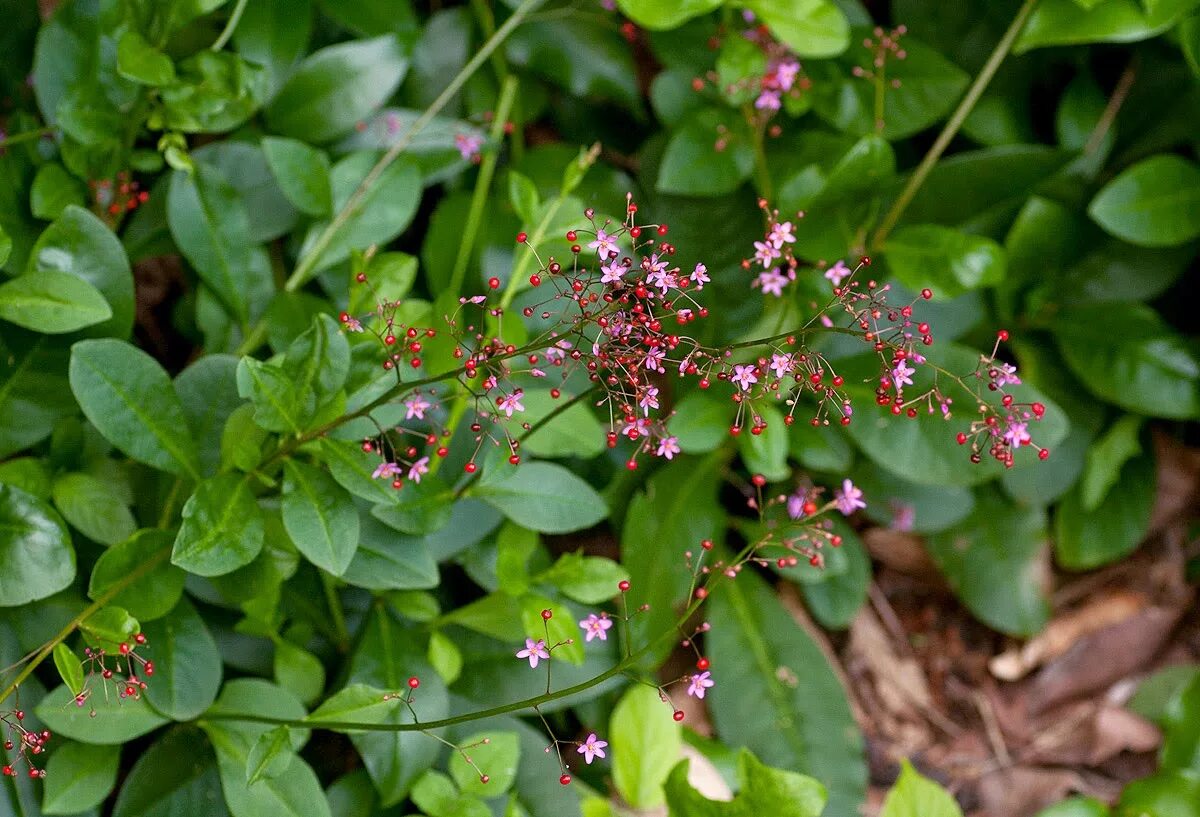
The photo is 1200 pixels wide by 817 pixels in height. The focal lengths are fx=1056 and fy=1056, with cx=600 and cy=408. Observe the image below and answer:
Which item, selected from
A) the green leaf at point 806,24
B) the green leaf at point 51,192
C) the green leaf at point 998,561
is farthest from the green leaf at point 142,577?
the green leaf at point 998,561

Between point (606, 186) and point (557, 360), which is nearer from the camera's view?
point (557, 360)

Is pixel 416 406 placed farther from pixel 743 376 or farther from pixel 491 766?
pixel 491 766

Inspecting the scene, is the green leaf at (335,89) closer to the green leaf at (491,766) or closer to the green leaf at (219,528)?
the green leaf at (219,528)

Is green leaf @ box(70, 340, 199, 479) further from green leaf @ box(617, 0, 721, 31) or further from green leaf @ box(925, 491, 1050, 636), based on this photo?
green leaf @ box(925, 491, 1050, 636)

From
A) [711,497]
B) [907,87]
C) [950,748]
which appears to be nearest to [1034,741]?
[950,748]

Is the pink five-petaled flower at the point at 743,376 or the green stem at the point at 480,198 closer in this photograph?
the pink five-petaled flower at the point at 743,376

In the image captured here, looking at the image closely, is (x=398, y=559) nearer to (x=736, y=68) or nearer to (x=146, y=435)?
(x=146, y=435)
